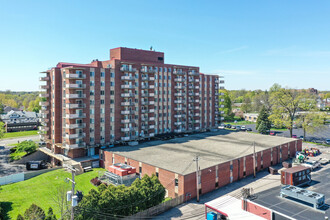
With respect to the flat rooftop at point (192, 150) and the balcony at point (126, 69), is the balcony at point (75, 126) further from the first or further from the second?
the balcony at point (126, 69)

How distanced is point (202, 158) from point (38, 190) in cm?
3209

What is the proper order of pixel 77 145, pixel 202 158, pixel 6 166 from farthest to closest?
pixel 6 166
pixel 77 145
pixel 202 158

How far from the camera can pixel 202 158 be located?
47219 millimetres

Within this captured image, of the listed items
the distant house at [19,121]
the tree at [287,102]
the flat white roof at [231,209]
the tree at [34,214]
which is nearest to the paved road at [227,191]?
the flat white roof at [231,209]

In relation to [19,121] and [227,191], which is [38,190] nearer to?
[227,191]

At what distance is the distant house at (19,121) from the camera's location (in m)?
109

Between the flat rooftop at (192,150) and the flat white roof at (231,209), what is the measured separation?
23.9ft

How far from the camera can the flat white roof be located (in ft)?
99.9

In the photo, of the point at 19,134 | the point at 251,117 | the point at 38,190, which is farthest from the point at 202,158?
the point at 251,117

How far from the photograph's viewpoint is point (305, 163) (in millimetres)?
54812

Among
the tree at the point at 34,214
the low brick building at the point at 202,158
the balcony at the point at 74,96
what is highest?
the balcony at the point at 74,96

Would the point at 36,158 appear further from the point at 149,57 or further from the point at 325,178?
the point at 325,178

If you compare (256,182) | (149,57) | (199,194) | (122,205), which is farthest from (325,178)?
(149,57)

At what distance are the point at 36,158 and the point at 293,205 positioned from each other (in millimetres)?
64749
